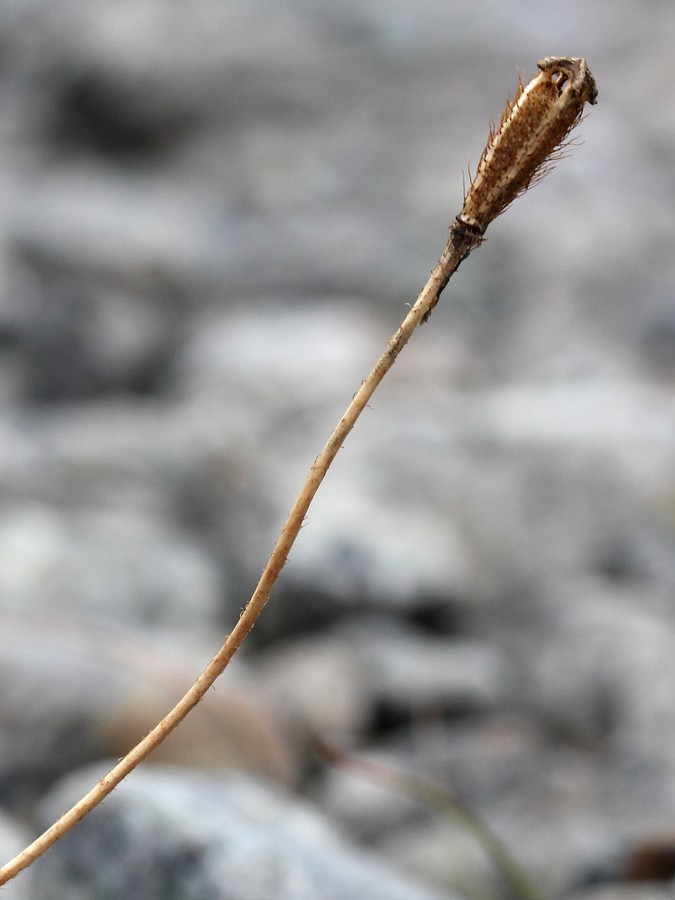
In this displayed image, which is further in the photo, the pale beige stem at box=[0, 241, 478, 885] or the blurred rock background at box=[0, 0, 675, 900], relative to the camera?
the blurred rock background at box=[0, 0, 675, 900]

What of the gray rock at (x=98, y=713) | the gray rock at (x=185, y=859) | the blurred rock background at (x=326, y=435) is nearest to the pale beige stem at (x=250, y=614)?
the blurred rock background at (x=326, y=435)

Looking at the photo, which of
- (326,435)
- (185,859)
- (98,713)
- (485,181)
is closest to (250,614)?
(485,181)

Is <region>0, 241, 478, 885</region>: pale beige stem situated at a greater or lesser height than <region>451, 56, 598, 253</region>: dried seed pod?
lesser

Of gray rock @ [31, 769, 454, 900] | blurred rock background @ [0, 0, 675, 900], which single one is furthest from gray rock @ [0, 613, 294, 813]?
gray rock @ [31, 769, 454, 900]

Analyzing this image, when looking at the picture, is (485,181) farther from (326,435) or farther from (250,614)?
(326,435)

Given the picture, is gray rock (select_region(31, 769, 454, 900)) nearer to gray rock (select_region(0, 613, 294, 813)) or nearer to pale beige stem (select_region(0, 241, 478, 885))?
gray rock (select_region(0, 613, 294, 813))

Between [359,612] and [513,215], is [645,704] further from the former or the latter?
[513,215]
